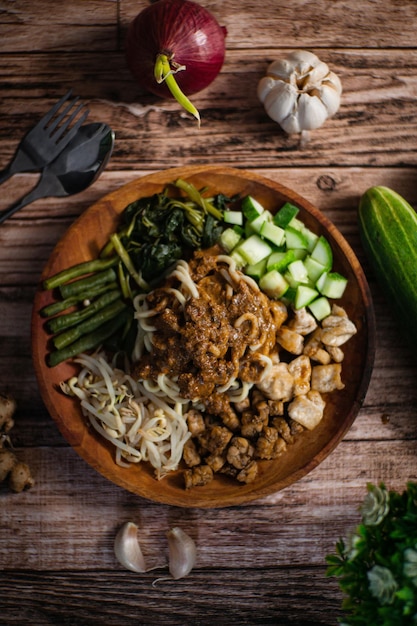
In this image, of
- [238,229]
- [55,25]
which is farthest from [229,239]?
[55,25]

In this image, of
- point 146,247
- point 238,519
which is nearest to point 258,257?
point 146,247

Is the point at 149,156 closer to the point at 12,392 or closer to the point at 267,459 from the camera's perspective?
the point at 12,392

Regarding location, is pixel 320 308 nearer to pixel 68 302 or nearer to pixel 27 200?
pixel 68 302

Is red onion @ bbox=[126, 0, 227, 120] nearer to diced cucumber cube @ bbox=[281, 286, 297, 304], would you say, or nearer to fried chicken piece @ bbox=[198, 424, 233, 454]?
diced cucumber cube @ bbox=[281, 286, 297, 304]

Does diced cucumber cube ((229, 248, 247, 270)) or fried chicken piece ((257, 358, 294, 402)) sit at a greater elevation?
diced cucumber cube ((229, 248, 247, 270))

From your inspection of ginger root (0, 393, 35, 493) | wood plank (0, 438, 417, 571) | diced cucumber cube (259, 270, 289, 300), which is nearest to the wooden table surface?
wood plank (0, 438, 417, 571)

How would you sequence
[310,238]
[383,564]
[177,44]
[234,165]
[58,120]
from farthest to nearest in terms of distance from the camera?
[234,165], [58,120], [310,238], [177,44], [383,564]
